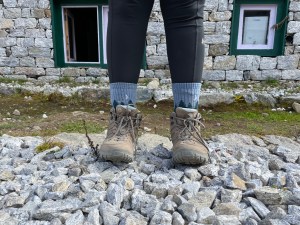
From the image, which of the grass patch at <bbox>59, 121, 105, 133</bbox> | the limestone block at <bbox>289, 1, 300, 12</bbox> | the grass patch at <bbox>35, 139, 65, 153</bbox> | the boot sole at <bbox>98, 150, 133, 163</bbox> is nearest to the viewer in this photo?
the boot sole at <bbox>98, 150, 133, 163</bbox>

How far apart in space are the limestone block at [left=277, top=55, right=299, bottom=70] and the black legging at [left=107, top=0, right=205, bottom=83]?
3743 millimetres

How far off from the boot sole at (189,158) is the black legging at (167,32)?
313mm

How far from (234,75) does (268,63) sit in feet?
1.74

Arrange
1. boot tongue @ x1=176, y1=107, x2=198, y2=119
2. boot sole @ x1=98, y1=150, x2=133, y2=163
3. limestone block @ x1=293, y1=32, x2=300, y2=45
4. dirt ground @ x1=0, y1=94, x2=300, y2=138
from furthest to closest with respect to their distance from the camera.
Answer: limestone block @ x1=293, y1=32, x2=300, y2=45 → dirt ground @ x1=0, y1=94, x2=300, y2=138 → boot tongue @ x1=176, y1=107, x2=198, y2=119 → boot sole @ x1=98, y1=150, x2=133, y2=163

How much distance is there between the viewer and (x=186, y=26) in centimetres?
127

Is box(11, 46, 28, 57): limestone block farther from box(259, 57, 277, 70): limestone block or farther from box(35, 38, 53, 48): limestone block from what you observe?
box(259, 57, 277, 70): limestone block

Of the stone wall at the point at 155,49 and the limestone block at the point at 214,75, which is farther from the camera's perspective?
the limestone block at the point at 214,75

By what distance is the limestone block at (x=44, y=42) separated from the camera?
4750 millimetres

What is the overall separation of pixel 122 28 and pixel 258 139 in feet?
4.60

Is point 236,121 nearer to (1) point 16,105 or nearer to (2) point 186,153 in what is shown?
(2) point 186,153

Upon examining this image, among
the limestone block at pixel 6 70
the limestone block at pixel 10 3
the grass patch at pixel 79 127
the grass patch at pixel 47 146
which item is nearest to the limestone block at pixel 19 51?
the limestone block at pixel 6 70

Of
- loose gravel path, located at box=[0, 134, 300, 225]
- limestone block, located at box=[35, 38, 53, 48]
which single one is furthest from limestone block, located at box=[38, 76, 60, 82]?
loose gravel path, located at box=[0, 134, 300, 225]

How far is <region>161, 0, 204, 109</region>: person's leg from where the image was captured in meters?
1.26

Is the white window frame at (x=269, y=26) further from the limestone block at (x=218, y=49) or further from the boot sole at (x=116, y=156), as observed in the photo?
the boot sole at (x=116, y=156)
